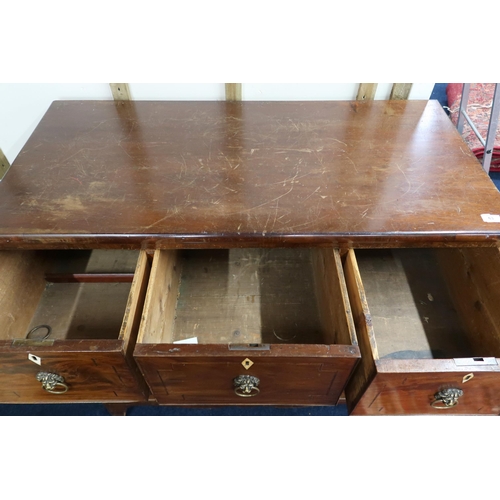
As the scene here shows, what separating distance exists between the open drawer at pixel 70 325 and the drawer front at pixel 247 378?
8 cm

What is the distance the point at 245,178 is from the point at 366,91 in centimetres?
63

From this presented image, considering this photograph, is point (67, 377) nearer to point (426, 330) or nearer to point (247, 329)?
point (247, 329)

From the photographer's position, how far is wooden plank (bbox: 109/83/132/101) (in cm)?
125

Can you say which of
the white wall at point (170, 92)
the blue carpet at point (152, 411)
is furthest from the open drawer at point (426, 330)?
the white wall at point (170, 92)

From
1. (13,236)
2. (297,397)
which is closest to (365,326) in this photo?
(297,397)

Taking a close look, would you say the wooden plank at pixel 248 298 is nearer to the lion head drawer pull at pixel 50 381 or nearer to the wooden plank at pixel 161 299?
the wooden plank at pixel 161 299

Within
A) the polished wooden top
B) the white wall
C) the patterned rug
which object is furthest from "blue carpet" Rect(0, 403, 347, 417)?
the patterned rug

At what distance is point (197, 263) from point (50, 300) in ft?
1.53

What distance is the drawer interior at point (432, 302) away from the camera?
0.96 m

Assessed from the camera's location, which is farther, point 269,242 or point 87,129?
point 87,129

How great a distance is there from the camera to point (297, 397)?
892mm

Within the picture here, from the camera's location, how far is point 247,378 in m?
0.79

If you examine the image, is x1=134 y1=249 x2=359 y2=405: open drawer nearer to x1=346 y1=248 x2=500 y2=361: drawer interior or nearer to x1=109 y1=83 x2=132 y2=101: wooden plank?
x1=346 y1=248 x2=500 y2=361: drawer interior

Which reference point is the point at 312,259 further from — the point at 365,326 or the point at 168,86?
the point at 168,86
